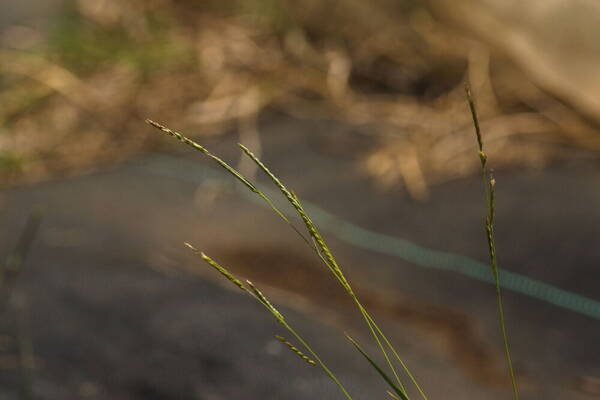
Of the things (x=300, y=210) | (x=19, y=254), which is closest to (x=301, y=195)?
(x=19, y=254)

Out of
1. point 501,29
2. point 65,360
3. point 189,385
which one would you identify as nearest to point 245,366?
point 189,385

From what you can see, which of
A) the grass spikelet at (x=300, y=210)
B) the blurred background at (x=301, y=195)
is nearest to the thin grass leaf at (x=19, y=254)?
the blurred background at (x=301, y=195)

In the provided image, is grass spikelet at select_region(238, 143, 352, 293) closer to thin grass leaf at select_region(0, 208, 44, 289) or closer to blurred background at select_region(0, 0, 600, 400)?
blurred background at select_region(0, 0, 600, 400)

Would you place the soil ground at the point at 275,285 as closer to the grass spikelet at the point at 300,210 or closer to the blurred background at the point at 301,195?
the blurred background at the point at 301,195

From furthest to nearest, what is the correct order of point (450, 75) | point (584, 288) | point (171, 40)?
point (171, 40)
point (450, 75)
point (584, 288)

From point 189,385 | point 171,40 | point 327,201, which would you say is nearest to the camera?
point 189,385

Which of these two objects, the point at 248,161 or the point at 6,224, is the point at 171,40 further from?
the point at 6,224

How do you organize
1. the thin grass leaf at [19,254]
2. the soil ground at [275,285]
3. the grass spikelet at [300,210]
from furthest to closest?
the thin grass leaf at [19,254] → the soil ground at [275,285] → the grass spikelet at [300,210]

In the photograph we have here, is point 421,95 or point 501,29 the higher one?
point 501,29
